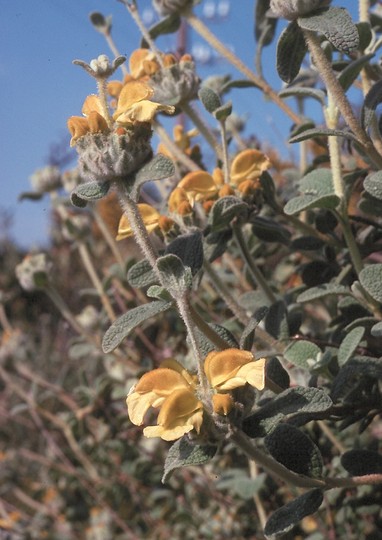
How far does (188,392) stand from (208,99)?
37 cm

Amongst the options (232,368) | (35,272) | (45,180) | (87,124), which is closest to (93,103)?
(87,124)

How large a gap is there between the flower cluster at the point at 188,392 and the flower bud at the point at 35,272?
2.73 ft

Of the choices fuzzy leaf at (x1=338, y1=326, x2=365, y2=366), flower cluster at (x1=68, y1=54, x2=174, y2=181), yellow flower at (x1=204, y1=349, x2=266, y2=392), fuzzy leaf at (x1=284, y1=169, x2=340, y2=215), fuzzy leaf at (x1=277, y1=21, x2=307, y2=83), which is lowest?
A: fuzzy leaf at (x1=338, y1=326, x2=365, y2=366)

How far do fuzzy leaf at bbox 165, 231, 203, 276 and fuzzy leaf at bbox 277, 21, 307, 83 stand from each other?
7.9 inches

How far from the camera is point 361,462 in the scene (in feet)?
1.93

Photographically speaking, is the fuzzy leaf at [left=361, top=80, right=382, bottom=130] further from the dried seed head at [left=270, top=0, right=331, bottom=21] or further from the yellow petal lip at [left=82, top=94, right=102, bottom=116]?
the yellow petal lip at [left=82, top=94, right=102, bottom=116]

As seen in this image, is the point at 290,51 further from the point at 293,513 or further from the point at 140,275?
the point at 293,513

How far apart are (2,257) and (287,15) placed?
22.4ft

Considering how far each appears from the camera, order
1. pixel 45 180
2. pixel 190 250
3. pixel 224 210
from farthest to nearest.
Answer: pixel 45 180 → pixel 224 210 → pixel 190 250

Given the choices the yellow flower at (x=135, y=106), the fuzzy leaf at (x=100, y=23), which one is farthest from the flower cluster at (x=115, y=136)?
the fuzzy leaf at (x=100, y=23)

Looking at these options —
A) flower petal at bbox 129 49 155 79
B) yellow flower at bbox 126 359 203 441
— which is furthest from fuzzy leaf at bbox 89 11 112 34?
yellow flower at bbox 126 359 203 441

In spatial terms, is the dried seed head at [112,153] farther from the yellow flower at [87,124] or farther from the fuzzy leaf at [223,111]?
the fuzzy leaf at [223,111]

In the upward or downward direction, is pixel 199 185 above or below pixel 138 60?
below

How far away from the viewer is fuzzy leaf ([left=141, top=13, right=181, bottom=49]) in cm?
87
